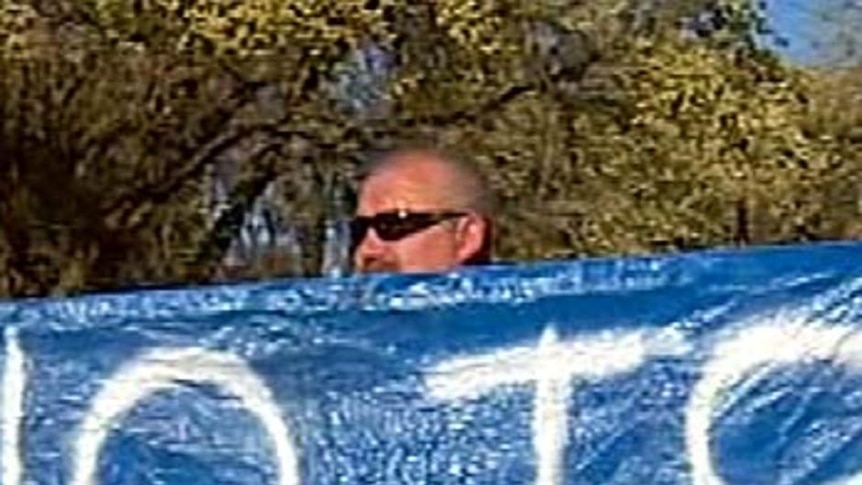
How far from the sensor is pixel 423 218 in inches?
165

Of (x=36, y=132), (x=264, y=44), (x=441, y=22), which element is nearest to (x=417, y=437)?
(x=264, y=44)

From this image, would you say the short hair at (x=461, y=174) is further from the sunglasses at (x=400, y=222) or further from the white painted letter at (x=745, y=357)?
the white painted letter at (x=745, y=357)

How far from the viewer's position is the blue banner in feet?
12.4

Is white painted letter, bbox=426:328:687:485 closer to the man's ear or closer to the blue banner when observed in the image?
the blue banner

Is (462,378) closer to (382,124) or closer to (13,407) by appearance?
(13,407)

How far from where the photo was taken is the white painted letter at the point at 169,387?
4.09 m

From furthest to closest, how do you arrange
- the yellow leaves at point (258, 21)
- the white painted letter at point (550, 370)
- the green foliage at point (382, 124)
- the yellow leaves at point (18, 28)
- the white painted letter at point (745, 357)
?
the green foliage at point (382, 124) < the yellow leaves at point (18, 28) < the yellow leaves at point (258, 21) < the white painted letter at point (550, 370) < the white painted letter at point (745, 357)

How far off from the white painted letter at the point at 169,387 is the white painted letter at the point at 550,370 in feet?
0.83

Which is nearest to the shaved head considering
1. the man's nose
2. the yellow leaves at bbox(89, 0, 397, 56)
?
the man's nose

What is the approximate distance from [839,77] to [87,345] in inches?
817

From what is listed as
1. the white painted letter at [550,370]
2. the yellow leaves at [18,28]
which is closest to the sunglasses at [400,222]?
the white painted letter at [550,370]

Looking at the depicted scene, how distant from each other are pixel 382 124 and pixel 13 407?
11.2 metres

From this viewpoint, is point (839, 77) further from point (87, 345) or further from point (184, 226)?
point (87, 345)

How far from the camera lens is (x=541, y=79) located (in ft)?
51.8
